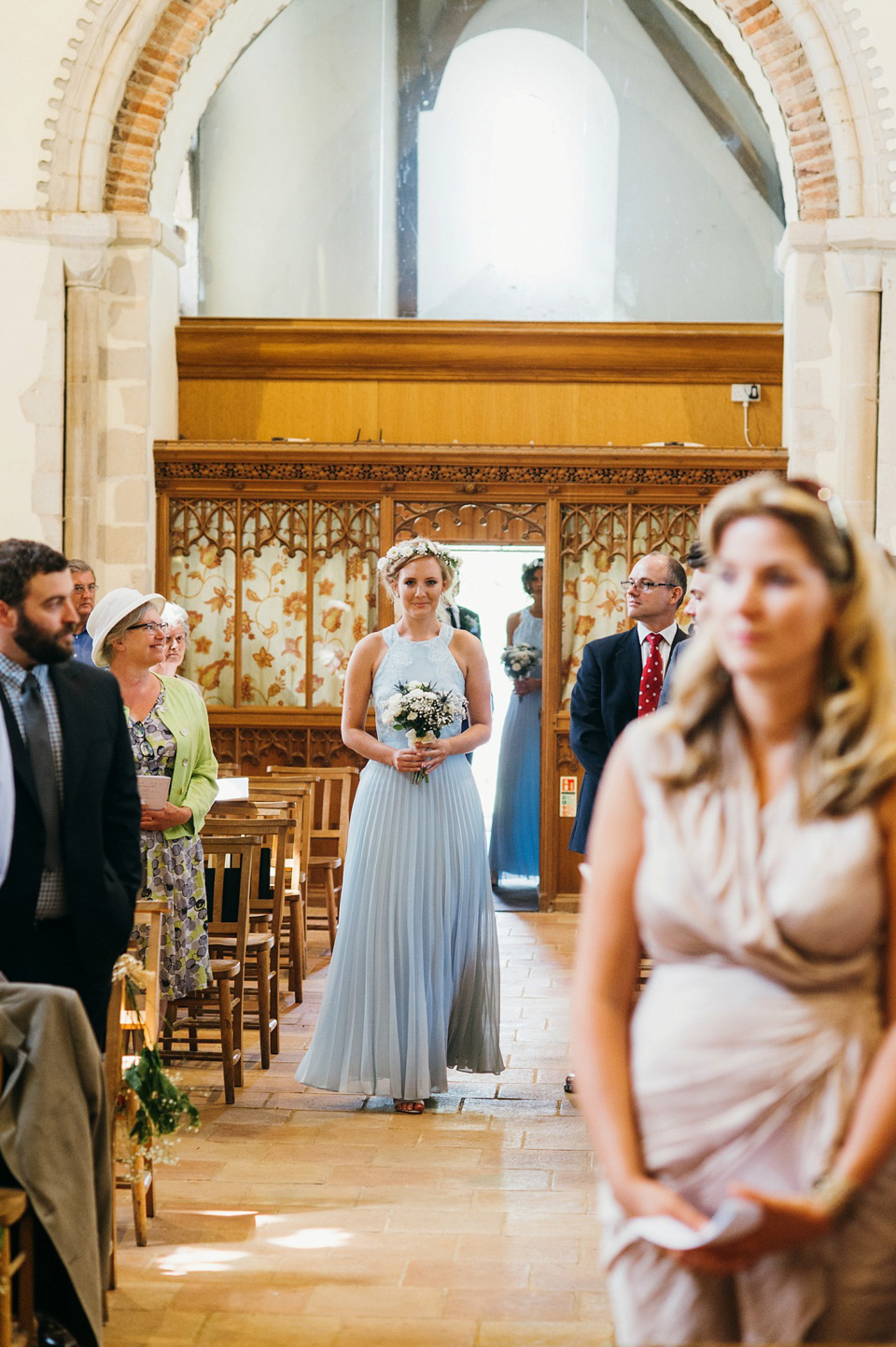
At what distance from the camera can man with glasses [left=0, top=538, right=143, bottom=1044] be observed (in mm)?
3135

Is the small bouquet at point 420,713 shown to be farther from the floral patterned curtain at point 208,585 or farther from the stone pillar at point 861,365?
the floral patterned curtain at point 208,585

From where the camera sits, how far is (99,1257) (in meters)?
2.95

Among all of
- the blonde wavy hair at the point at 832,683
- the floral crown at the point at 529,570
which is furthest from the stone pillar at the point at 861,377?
the blonde wavy hair at the point at 832,683

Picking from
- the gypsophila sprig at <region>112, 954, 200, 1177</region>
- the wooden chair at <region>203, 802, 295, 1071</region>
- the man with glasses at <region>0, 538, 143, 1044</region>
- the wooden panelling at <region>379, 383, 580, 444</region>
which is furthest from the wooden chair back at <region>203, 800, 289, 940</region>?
the wooden panelling at <region>379, 383, 580, 444</region>

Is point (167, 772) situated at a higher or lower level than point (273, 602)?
lower

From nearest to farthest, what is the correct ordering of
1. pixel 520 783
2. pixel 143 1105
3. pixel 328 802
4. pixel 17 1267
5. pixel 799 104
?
pixel 17 1267 < pixel 143 1105 < pixel 328 802 < pixel 799 104 < pixel 520 783

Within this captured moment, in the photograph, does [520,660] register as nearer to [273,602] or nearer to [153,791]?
[273,602]

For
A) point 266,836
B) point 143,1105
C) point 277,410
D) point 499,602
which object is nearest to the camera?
point 143,1105

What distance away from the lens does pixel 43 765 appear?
10.4 feet

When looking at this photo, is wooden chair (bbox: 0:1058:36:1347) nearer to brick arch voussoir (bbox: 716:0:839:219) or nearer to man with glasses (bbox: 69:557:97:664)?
man with glasses (bbox: 69:557:97:664)

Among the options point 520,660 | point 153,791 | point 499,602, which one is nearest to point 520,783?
point 520,660

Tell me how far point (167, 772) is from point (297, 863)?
83.0 inches

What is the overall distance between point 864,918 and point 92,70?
842 cm

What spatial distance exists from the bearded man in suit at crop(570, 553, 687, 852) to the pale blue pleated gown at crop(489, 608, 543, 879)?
14.1ft
